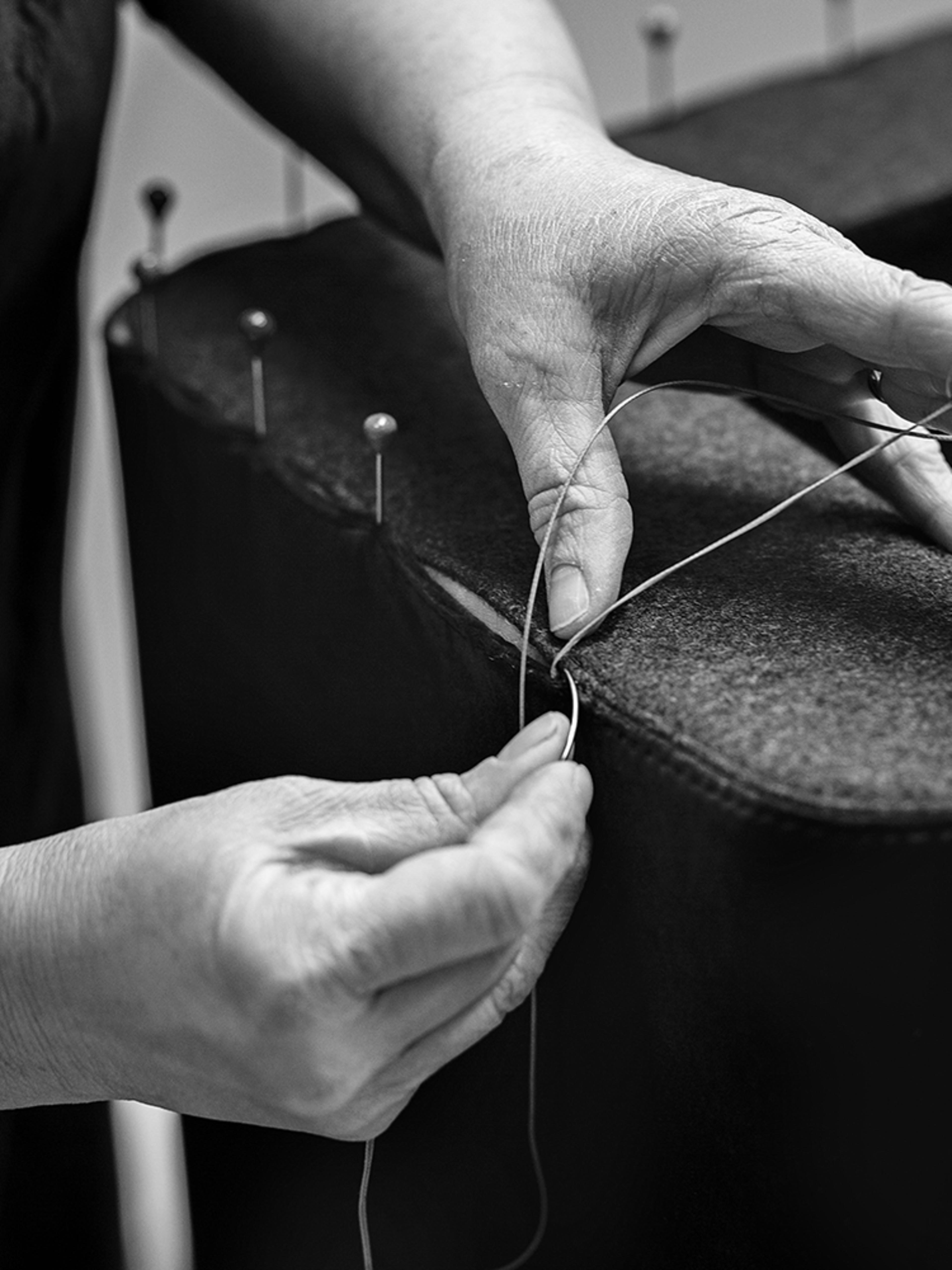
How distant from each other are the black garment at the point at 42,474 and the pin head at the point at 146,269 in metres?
0.04

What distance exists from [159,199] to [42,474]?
0.21 metres

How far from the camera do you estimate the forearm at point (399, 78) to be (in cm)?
77

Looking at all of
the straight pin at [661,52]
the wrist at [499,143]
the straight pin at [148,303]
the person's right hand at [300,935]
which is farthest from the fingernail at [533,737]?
the straight pin at [661,52]

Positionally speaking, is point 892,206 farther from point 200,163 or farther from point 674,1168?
point 200,163

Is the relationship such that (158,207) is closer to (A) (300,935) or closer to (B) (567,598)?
(B) (567,598)

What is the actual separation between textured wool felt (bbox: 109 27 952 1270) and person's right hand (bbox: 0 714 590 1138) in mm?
61

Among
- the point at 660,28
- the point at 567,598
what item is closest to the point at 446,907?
the point at 567,598

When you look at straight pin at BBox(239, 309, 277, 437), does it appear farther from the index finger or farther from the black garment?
the index finger

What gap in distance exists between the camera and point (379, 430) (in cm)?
69

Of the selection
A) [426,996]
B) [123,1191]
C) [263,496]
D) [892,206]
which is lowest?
[123,1191]

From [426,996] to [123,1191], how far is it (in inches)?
37.6

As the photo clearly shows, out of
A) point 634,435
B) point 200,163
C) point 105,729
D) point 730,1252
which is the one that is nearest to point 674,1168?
point 730,1252

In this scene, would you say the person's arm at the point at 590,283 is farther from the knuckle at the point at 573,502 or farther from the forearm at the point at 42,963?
the forearm at the point at 42,963

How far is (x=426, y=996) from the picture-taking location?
490mm
